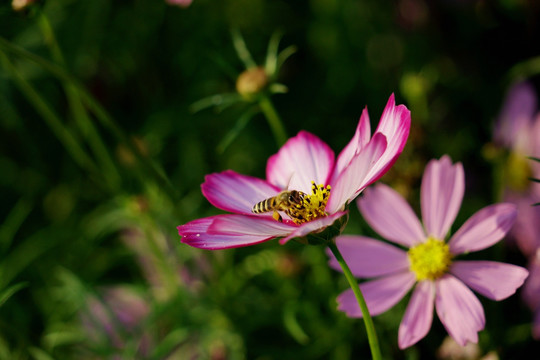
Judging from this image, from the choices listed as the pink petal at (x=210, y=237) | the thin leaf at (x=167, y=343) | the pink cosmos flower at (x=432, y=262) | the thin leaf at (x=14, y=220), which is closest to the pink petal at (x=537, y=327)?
the pink cosmos flower at (x=432, y=262)

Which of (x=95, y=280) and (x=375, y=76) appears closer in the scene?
(x=95, y=280)

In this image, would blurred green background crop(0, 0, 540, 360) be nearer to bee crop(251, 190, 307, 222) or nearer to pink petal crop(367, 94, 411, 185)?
bee crop(251, 190, 307, 222)

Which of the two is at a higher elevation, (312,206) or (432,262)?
(312,206)

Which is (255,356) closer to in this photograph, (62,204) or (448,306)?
(448,306)

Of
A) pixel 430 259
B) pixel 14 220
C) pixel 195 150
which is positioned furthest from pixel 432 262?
pixel 14 220

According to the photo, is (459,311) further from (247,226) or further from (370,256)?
(247,226)

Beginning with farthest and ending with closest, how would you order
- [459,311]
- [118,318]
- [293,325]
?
[118,318], [293,325], [459,311]

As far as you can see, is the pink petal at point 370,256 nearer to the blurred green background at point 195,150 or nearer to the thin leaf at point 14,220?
the blurred green background at point 195,150

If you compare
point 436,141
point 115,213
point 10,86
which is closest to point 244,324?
point 115,213
